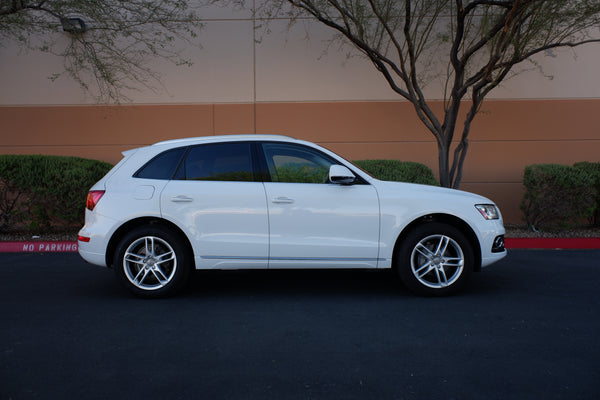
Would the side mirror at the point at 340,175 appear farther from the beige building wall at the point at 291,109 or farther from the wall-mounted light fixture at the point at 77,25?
the wall-mounted light fixture at the point at 77,25

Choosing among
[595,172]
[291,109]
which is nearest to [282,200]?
[291,109]

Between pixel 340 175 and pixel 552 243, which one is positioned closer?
pixel 340 175

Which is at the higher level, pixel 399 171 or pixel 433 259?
pixel 399 171

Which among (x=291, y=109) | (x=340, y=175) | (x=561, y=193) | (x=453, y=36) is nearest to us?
(x=340, y=175)

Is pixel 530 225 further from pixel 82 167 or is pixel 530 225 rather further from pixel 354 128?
pixel 82 167

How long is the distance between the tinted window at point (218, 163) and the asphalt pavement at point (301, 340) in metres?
1.35

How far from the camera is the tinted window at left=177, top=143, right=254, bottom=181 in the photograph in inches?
206

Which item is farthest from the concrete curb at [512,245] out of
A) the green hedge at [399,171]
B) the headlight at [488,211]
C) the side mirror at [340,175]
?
the side mirror at [340,175]

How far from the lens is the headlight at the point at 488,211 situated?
523cm

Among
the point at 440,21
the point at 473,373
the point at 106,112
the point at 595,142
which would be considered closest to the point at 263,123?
the point at 106,112

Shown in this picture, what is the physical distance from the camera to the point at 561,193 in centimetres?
902

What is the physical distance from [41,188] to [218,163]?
17.4 feet

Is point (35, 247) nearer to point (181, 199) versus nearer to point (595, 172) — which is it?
point (181, 199)

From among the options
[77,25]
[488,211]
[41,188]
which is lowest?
[488,211]
